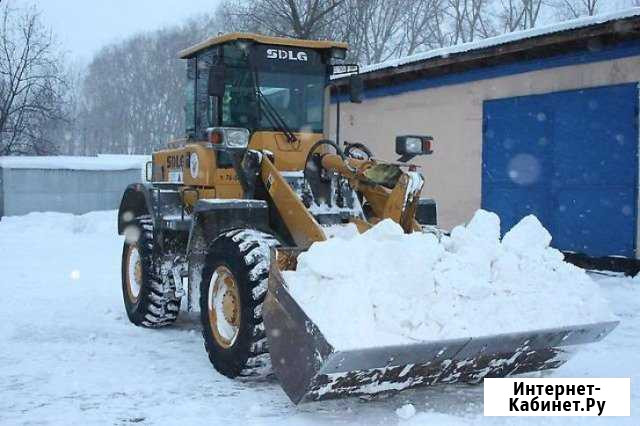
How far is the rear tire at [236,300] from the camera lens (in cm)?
537

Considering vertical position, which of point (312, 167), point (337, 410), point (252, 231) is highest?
point (312, 167)

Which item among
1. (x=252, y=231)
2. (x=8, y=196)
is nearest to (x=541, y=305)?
(x=252, y=231)

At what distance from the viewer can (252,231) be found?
5836 mm

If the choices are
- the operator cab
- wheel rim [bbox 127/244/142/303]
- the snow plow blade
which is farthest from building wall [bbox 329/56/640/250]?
the snow plow blade

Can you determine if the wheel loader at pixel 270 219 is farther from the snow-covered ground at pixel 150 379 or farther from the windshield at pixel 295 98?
the snow-covered ground at pixel 150 379

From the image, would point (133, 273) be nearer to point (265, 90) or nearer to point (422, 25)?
point (265, 90)

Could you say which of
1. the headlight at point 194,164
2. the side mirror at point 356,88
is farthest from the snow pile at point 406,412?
the side mirror at point 356,88

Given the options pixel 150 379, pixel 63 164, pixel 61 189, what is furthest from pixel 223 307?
pixel 63 164

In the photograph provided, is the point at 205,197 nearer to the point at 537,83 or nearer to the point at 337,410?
the point at 337,410

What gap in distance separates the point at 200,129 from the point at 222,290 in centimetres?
217

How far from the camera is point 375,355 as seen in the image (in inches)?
176

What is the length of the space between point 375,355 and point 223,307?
1.86m

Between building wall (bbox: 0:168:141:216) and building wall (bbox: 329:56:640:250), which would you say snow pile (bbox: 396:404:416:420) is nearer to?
building wall (bbox: 329:56:640:250)

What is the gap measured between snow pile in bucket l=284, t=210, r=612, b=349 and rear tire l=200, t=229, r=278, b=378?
0.54 metres
